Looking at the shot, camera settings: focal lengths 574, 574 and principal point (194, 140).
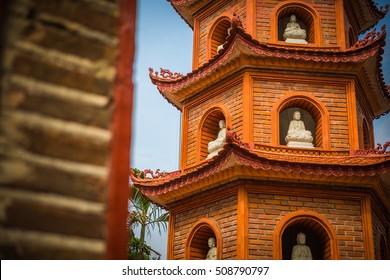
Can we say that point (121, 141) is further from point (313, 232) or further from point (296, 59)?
point (296, 59)

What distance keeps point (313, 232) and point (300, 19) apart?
14.2 ft

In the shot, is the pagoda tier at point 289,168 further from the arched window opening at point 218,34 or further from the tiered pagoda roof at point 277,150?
the arched window opening at point 218,34

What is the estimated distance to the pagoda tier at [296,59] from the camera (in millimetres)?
9930

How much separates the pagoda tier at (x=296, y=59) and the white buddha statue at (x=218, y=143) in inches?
34.8

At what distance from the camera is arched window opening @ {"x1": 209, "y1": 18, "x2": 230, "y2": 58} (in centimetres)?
1160

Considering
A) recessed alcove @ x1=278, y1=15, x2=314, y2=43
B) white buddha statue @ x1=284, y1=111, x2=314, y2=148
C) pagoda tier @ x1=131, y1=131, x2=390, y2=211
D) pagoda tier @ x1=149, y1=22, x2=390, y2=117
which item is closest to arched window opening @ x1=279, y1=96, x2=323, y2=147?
white buddha statue @ x1=284, y1=111, x2=314, y2=148

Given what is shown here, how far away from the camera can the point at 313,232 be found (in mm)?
9523

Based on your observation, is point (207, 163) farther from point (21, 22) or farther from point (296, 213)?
point (21, 22)

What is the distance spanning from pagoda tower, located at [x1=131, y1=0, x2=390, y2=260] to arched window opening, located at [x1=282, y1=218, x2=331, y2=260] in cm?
2

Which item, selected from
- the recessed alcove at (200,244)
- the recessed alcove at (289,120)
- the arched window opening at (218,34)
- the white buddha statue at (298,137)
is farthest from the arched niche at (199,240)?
the arched window opening at (218,34)

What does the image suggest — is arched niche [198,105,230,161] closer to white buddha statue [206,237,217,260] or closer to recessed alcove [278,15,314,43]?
white buddha statue [206,237,217,260]

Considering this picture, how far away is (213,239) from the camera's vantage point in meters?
9.57

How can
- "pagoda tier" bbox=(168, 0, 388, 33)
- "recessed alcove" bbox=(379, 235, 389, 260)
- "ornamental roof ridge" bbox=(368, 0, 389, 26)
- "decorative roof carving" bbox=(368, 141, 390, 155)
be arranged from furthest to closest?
1. "ornamental roof ridge" bbox=(368, 0, 389, 26)
2. "pagoda tier" bbox=(168, 0, 388, 33)
3. "recessed alcove" bbox=(379, 235, 389, 260)
4. "decorative roof carving" bbox=(368, 141, 390, 155)
